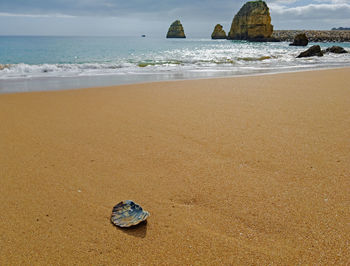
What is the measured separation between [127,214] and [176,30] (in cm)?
11983

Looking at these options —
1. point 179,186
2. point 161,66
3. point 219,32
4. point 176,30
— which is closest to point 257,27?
point 219,32

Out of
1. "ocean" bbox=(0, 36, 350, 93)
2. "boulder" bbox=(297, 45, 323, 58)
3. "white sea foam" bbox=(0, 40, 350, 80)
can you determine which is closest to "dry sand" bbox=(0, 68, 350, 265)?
"ocean" bbox=(0, 36, 350, 93)

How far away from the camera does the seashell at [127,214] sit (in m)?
1.63

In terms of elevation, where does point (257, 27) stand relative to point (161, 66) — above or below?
above

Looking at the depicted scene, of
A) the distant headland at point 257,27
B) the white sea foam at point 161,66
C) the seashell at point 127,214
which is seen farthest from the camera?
the distant headland at point 257,27

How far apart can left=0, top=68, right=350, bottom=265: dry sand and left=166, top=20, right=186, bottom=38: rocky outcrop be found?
384 ft

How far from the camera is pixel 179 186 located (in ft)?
6.69

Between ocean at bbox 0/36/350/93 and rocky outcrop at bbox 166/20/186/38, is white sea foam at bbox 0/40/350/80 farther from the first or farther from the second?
rocky outcrop at bbox 166/20/186/38

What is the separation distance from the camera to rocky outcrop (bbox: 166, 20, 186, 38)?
11250cm

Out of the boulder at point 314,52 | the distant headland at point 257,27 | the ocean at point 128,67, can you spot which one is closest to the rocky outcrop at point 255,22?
the distant headland at point 257,27

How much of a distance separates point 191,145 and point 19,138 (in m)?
1.93

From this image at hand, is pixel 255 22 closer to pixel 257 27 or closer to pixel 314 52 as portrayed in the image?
pixel 257 27

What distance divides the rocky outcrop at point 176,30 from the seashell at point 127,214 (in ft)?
390

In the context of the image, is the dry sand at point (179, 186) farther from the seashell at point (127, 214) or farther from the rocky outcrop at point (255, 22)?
the rocky outcrop at point (255, 22)
